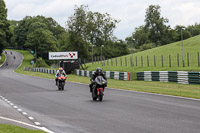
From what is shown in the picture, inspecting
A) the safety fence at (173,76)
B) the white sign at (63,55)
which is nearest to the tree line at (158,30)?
the white sign at (63,55)

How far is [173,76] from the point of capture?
28.8 metres

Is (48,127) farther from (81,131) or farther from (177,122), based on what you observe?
(177,122)

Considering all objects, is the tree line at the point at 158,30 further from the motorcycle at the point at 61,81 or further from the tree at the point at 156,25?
the motorcycle at the point at 61,81

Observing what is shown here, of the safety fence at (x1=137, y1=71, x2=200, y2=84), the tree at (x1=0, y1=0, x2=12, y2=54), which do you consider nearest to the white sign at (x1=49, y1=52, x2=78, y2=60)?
the safety fence at (x1=137, y1=71, x2=200, y2=84)

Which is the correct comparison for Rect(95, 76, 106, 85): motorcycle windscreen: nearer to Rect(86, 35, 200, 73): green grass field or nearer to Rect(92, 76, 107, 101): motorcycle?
Rect(92, 76, 107, 101): motorcycle

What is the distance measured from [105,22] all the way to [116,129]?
358 feet

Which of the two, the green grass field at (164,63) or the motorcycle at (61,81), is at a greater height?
the green grass field at (164,63)

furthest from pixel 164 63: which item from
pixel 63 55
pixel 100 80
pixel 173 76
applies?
pixel 100 80

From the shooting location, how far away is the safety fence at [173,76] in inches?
1027

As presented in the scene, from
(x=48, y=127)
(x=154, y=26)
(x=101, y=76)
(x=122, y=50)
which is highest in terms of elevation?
(x=154, y=26)

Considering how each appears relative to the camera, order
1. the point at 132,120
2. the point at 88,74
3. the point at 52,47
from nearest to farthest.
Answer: the point at 132,120, the point at 88,74, the point at 52,47

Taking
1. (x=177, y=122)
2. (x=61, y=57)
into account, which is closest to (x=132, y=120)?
(x=177, y=122)

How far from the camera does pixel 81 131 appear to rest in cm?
821

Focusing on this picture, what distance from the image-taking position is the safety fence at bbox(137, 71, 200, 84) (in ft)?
85.5
